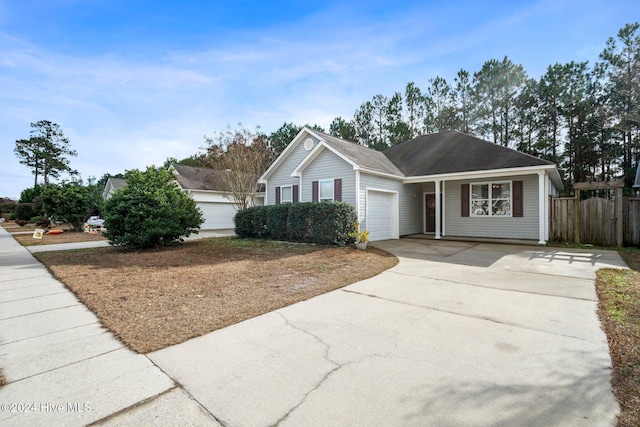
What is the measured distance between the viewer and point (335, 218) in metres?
10.8

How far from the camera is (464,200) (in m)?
13.9

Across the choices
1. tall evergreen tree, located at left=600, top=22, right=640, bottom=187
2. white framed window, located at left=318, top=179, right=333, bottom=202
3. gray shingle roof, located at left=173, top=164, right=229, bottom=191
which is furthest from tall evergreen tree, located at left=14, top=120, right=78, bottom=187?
tall evergreen tree, located at left=600, top=22, right=640, bottom=187

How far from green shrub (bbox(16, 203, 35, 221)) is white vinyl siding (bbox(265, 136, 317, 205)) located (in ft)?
118

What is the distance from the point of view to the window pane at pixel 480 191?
44.0ft

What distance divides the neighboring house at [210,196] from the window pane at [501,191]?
52.9 ft

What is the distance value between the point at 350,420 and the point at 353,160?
1099cm

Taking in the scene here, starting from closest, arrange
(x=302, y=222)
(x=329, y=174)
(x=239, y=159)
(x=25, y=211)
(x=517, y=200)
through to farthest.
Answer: (x=302, y=222) < (x=517, y=200) < (x=329, y=174) < (x=239, y=159) < (x=25, y=211)

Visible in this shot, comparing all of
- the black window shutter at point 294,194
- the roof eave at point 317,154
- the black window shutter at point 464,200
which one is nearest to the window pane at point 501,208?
the black window shutter at point 464,200

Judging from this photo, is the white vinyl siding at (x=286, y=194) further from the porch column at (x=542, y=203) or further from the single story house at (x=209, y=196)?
the porch column at (x=542, y=203)

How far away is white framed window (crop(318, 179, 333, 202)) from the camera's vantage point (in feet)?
43.7

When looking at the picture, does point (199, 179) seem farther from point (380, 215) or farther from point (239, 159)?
point (380, 215)

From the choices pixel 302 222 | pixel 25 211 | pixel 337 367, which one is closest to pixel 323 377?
pixel 337 367

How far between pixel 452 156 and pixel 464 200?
2221 millimetres

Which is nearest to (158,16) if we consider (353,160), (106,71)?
(106,71)
